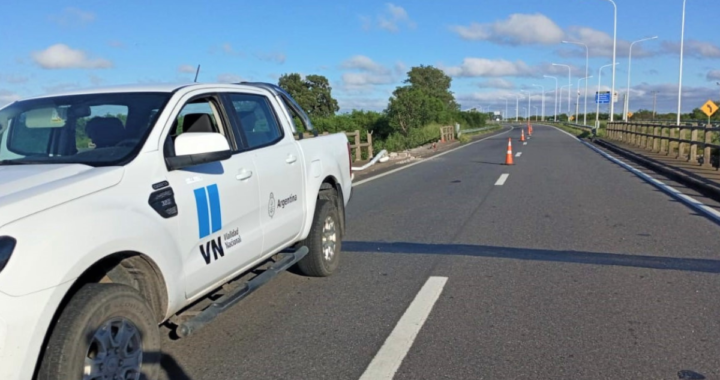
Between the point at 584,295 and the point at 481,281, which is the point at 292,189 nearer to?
the point at 481,281

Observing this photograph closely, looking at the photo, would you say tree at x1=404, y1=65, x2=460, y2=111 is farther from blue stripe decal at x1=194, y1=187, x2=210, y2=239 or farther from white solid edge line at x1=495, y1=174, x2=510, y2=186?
blue stripe decal at x1=194, y1=187, x2=210, y2=239

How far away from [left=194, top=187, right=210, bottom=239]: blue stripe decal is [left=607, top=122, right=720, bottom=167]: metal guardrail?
1408 centimetres

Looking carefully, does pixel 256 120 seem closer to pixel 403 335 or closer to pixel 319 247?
pixel 319 247

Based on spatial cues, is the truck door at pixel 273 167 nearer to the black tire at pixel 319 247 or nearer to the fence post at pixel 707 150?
the black tire at pixel 319 247

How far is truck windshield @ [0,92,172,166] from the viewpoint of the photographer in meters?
3.95

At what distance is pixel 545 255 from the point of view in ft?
23.6

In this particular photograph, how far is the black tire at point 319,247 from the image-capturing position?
19.5 ft

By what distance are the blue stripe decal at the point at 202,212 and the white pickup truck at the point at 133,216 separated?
12mm

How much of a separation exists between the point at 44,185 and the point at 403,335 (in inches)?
106

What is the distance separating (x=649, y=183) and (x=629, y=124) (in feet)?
60.8

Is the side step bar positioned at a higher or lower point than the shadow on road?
higher

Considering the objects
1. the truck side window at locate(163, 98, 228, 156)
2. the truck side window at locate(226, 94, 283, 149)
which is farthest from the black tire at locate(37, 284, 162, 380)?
the truck side window at locate(226, 94, 283, 149)

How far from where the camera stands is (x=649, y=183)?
565 inches

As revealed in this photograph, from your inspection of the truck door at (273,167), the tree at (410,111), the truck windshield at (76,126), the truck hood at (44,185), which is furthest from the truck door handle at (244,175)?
the tree at (410,111)
